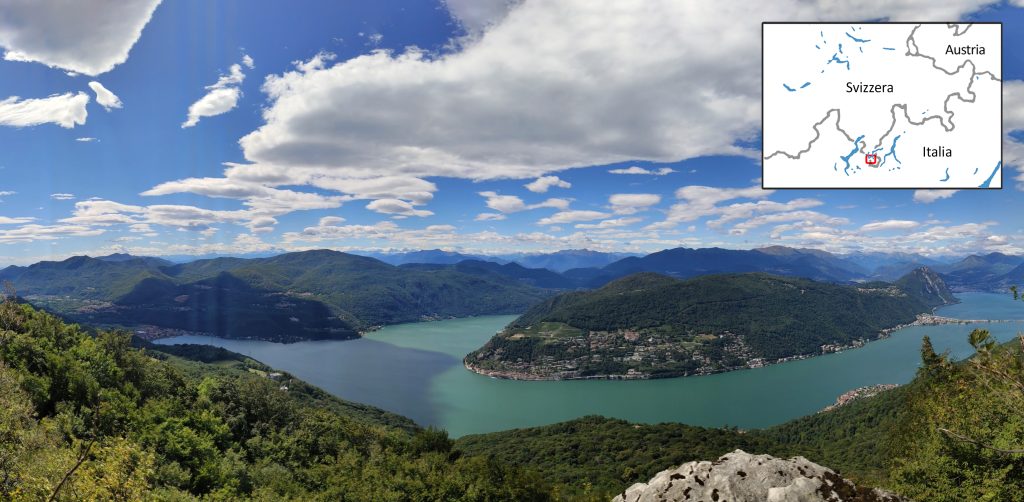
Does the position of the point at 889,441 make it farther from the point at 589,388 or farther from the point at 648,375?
the point at 648,375

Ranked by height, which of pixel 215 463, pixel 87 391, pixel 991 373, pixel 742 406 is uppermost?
pixel 991 373

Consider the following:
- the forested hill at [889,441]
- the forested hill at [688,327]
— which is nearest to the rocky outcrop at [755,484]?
the forested hill at [889,441]

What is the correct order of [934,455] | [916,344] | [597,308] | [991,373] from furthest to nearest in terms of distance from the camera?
[597,308]
[916,344]
[934,455]
[991,373]

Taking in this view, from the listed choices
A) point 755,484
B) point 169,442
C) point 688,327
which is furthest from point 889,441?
point 688,327

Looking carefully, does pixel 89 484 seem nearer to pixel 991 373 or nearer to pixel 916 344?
pixel 991 373

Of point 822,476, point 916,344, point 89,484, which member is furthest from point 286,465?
point 916,344

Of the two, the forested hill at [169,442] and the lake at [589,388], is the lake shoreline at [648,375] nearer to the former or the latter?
the lake at [589,388]

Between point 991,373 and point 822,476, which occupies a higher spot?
point 991,373
